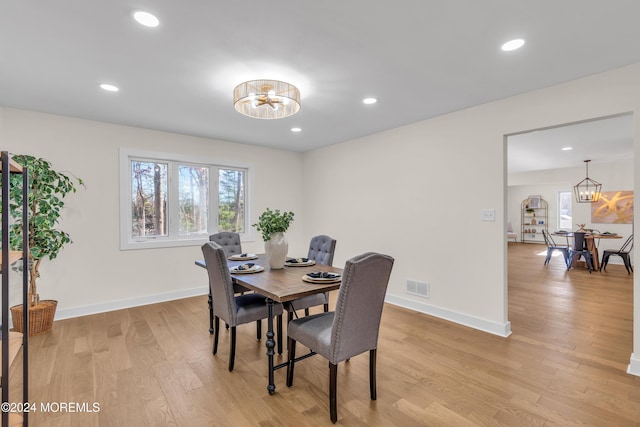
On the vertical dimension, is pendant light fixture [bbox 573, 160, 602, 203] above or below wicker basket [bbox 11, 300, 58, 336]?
above

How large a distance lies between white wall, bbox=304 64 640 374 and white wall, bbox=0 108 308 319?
8.58 feet

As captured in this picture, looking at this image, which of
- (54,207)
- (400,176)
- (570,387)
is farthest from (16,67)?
(570,387)

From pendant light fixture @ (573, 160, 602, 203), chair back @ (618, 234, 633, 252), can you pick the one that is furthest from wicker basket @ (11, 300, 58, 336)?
pendant light fixture @ (573, 160, 602, 203)

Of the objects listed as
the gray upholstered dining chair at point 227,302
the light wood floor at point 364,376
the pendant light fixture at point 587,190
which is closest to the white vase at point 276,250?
the gray upholstered dining chair at point 227,302

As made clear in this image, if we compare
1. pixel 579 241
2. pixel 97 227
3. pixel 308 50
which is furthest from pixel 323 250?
pixel 579 241

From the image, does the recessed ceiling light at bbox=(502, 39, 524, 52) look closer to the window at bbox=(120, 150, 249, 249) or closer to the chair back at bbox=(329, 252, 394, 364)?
the chair back at bbox=(329, 252, 394, 364)

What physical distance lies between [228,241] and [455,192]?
285 centimetres

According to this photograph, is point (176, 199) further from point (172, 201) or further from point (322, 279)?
point (322, 279)

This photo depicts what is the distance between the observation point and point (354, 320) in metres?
1.87

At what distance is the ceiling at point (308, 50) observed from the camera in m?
1.71

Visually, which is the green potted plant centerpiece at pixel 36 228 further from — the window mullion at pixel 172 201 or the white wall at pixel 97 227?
the window mullion at pixel 172 201

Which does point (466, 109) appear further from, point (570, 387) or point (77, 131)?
point (77, 131)

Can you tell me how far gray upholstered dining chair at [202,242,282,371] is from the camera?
230 centimetres

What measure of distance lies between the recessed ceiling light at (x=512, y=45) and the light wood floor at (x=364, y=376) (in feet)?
7.88
